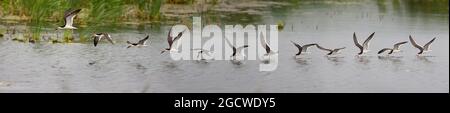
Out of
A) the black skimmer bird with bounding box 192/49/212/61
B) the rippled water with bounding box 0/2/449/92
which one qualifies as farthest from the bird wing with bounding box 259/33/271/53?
the black skimmer bird with bounding box 192/49/212/61

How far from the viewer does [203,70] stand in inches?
661

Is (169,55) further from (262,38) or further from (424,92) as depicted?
(424,92)

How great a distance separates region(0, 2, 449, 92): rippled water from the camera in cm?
1494

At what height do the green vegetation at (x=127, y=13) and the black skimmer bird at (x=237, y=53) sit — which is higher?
the green vegetation at (x=127, y=13)

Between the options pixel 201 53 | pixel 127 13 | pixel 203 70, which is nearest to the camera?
pixel 203 70

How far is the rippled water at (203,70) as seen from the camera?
14.9 m

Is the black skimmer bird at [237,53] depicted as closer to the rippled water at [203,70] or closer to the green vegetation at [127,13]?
the rippled water at [203,70]

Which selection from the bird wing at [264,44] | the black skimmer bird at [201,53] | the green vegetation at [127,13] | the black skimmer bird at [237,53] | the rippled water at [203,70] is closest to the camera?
the rippled water at [203,70]

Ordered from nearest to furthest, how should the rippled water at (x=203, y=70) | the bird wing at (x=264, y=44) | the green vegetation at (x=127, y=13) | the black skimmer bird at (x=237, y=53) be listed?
the rippled water at (x=203, y=70) < the black skimmer bird at (x=237, y=53) < the bird wing at (x=264, y=44) < the green vegetation at (x=127, y=13)

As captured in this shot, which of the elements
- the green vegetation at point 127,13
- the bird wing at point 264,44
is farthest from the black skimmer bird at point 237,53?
the green vegetation at point 127,13

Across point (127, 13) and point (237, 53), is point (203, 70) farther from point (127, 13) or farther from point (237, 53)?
point (127, 13)

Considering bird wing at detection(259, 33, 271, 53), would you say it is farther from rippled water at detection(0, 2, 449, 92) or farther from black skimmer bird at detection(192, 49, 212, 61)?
black skimmer bird at detection(192, 49, 212, 61)

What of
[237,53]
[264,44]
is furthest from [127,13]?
[237,53]
